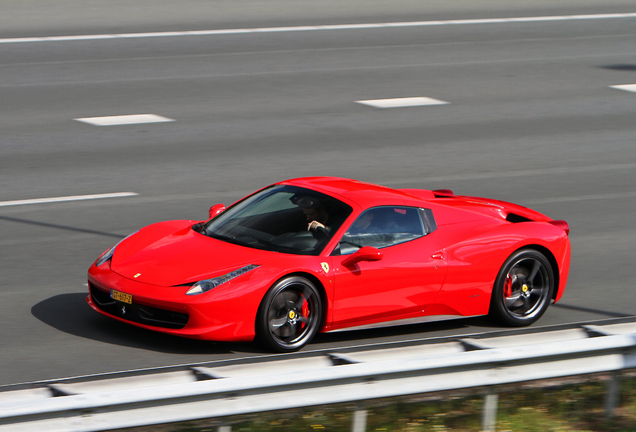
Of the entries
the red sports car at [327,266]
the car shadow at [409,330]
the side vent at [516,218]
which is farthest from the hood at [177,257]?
the side vent at [516,218]

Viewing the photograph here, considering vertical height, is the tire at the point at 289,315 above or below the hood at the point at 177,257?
below

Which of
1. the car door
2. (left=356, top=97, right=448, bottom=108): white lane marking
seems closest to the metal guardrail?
the car door

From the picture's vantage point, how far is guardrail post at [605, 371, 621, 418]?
20.1ft

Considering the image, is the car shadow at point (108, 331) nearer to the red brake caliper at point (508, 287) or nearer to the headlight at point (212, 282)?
the headlight at point (212, 282)

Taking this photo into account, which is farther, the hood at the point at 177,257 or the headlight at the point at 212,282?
the hood at the point at 177,257

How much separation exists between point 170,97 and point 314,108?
2680 millimetres

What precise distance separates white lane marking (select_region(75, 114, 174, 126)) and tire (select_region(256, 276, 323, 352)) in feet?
31.5

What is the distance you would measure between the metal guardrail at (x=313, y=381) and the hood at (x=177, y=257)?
1875 millimetres

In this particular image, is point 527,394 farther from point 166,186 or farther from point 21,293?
point 166,186

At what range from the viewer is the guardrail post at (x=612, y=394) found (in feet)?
20.1

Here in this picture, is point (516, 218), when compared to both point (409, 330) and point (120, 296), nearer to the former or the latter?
point (409, 330)

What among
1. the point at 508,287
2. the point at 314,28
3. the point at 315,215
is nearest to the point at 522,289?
the point at 508,287

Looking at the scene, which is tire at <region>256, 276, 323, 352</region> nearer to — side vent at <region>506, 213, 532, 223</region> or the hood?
the hood

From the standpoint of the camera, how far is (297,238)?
25.4ft
